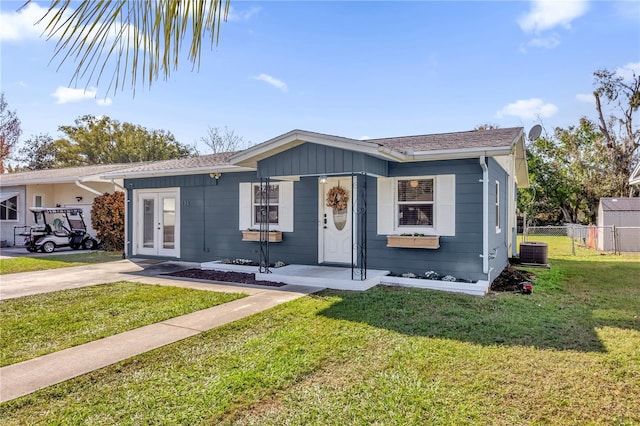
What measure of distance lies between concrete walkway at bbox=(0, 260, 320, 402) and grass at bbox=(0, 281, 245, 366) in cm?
24

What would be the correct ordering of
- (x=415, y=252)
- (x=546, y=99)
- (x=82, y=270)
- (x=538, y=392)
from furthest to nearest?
1. (x=546, y=99)
2. (x=82, y=270)
3. (x=415, y=252)
4. (x=538, y=392)

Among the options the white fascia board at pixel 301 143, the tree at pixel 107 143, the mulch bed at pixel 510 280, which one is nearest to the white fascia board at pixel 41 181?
Result: the white fascia board at pixel 301 143

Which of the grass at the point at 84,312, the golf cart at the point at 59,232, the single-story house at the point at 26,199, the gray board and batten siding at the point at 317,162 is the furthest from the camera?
the single-story house at the point at 26,199

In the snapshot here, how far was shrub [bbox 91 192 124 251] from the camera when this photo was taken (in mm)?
14031

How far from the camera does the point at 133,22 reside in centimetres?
116

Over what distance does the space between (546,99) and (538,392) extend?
27898mm

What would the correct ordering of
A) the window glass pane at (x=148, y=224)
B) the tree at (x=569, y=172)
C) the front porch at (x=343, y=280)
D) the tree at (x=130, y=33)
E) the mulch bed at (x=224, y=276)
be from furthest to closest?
the tree at (x=569, y=172), the window glass pane at (x=148, y=224), the mulch bed at (x=224, y=276), the front porch at (x=343, y=280), the tree at (x=130, y=33)

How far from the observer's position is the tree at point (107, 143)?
3281 centimetres

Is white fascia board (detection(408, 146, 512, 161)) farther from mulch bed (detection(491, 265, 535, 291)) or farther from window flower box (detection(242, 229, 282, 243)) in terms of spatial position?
window flower box (detection(242, 229, 282, 243))

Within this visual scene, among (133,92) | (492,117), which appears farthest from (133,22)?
(492,117)

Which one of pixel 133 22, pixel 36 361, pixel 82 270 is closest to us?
pixel 133 22

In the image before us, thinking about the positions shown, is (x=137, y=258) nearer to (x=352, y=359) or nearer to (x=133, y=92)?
(x=352, y=359)

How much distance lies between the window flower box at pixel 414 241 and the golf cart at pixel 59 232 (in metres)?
12.0

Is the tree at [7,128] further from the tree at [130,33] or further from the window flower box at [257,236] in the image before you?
the tree at [130,33]
